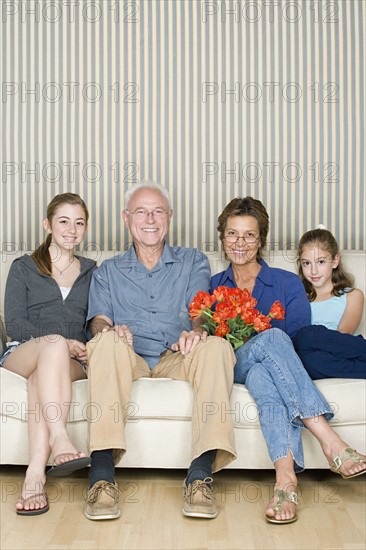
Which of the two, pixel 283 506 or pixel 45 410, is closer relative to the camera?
pixel 283 506

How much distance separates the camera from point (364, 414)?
3012 millimetres

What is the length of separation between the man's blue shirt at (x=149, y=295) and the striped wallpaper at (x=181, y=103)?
37.4 inches

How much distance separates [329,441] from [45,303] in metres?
1.36

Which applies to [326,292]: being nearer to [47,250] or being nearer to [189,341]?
[189,341]

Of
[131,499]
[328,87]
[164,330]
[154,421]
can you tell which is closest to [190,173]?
[328,87]

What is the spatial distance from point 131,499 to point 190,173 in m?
2.09

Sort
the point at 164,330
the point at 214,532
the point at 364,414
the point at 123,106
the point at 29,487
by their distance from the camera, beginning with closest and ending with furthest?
the point at 214,532 < the point at 29,487 < the point at 364,414 < the point at 164,330 < the point at 123,106

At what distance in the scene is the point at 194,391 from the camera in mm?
2951

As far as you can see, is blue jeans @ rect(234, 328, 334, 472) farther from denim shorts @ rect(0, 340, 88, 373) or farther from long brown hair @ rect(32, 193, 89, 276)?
long brown hair @ rect(32, 193, 89, 276)

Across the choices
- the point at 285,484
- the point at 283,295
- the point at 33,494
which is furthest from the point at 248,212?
the point at 33,494

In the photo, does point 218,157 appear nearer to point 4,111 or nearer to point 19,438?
point 4,111

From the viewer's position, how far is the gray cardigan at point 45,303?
3.44 m

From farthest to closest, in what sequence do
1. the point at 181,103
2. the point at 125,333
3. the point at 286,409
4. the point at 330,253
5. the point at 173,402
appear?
the point at 181,103
the point at 330,253
the point at 125,333
the point at 173,402
the point at 286,409

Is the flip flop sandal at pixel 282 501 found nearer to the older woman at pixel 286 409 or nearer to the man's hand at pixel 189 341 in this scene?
the older woman at pixel 286 409
